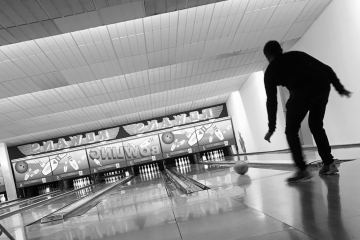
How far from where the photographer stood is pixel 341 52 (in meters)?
8.40

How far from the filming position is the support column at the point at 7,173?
18750 mm

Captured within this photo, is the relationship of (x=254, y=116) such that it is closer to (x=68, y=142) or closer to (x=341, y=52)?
(x=341, y=52)

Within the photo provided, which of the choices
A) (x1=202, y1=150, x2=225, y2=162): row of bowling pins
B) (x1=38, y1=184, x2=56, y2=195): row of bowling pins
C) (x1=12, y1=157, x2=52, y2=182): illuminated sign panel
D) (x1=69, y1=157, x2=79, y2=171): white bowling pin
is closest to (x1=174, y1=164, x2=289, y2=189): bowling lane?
(x1=69, y1=157, x2=79, y2=171): white bowling pin

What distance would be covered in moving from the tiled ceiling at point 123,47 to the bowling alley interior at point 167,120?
4cm

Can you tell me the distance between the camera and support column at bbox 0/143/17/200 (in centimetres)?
1875

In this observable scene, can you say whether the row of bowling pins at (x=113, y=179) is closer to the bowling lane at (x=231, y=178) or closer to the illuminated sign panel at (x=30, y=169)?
the illuminated sign panel at (x=30, y=169)

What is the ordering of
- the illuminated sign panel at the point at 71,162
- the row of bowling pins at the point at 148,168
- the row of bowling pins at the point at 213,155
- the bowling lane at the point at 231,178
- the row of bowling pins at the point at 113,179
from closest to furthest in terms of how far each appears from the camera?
the bowling lane at the point at 231,178 → the row of bowling pins at the point at 113,179 → the illuminated sign panel at the point at 71,162 → the row of bowling pins at the point at 148,168 → the row of bowling pins at the point at 213,155

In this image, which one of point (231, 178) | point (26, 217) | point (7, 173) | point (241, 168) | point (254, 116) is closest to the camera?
point (231, 178)

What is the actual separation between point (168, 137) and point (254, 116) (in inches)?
212

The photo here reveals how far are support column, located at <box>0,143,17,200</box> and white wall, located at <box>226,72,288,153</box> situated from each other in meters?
10.7

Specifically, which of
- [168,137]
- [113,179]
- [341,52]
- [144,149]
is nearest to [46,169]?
[113,179]

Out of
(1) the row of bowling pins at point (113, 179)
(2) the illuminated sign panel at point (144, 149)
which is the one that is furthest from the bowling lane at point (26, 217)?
(2) the illuminated sign panel at point (144, 149)

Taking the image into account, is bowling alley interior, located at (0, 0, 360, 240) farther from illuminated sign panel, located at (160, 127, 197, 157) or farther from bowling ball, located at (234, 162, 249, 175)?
bowling ball, located at (234, 162, 249, 175)

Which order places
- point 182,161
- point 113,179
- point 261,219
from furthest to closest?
point 182,161
point 113,179
point 261,219
